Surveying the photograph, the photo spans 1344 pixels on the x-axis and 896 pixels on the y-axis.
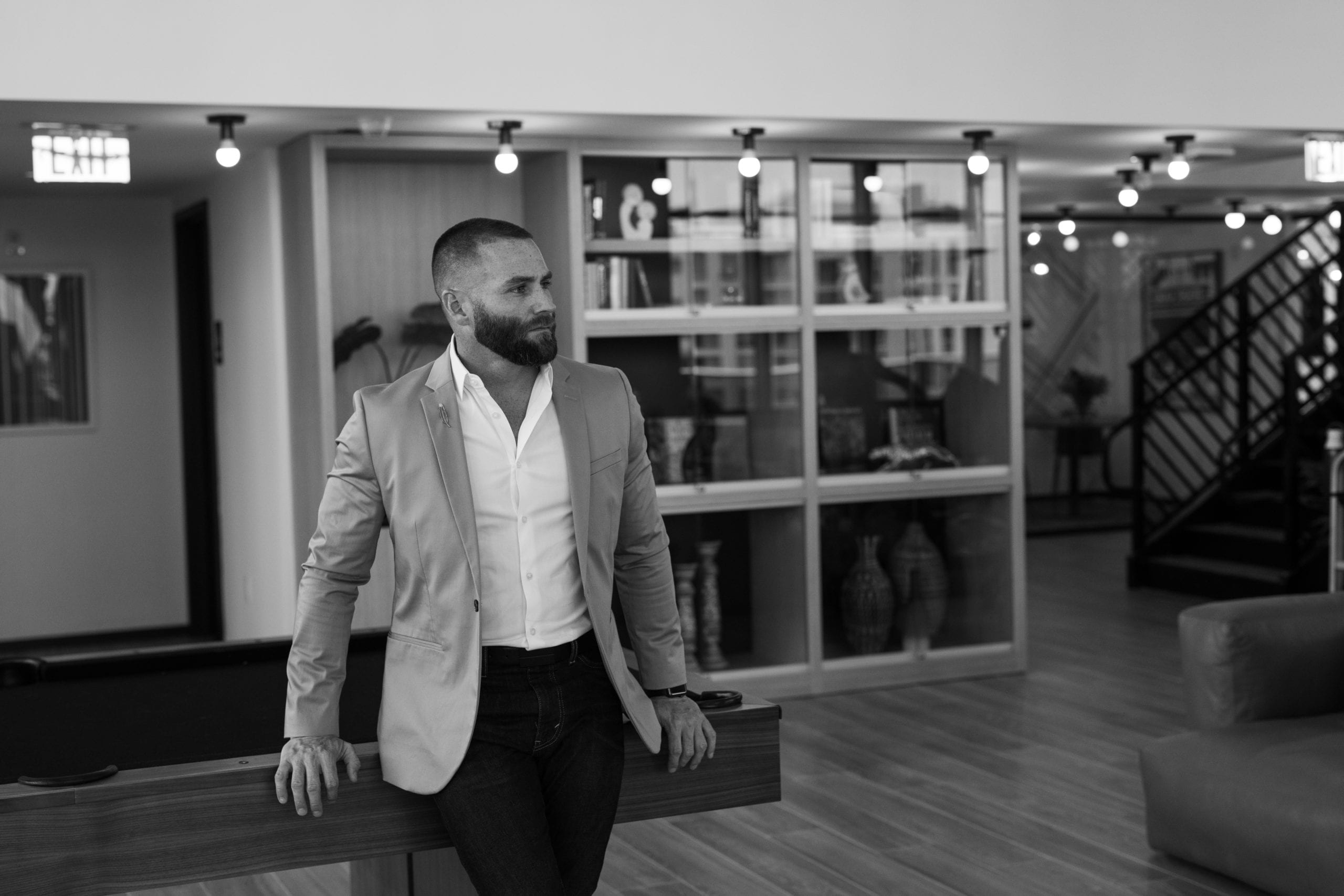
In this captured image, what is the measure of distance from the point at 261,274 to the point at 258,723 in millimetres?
3972

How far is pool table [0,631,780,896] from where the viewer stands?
2447mm

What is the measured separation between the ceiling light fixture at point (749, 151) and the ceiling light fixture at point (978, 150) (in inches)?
35.2

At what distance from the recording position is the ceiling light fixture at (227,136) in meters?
5.34

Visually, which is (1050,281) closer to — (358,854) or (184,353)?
(184,353)

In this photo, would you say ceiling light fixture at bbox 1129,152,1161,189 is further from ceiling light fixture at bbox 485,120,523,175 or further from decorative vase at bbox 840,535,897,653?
ceiling light fixture at bbox 485,120,523,175

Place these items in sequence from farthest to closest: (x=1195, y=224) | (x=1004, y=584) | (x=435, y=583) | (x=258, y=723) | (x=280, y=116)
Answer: (x=1195, y=224)
(x=1004, y=584)
(x=280, y=116)
(x=258, y=723)
(x=435, y=583)

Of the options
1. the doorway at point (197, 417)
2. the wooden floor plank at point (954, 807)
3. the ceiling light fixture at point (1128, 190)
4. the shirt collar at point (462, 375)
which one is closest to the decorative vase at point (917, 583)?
the wooden floor plank at point (954, 807)

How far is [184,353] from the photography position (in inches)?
339

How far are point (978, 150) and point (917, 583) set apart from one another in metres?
1.91

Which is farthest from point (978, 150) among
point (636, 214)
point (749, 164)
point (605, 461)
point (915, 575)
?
point (605, 461)

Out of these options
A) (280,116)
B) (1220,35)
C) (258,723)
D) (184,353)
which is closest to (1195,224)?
(1220,35)

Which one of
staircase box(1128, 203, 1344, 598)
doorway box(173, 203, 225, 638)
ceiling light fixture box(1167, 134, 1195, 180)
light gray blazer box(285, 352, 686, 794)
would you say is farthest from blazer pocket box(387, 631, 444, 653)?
staircase box(1128, 203, 1344, 598)

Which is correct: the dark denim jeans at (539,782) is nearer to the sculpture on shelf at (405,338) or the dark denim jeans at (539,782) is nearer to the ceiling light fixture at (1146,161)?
the sculpture on shelf at (405,338)

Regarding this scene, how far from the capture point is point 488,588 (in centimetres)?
254
